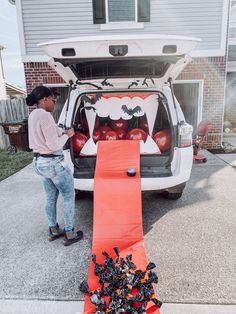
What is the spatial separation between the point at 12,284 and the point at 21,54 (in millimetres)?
7010

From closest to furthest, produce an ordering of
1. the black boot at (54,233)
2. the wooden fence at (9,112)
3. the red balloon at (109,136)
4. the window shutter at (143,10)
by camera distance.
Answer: the black boot at (54,233)
the red balloon at (109,136)
the window shutter at (143,10)
the wooden fence at (9,112)

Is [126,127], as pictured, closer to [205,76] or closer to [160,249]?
→ [160,249]

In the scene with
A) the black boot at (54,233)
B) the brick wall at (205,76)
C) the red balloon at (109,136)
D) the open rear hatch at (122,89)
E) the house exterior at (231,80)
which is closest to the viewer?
the open rear hatch at (122,89)

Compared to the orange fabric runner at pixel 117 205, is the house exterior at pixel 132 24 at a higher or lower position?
higher

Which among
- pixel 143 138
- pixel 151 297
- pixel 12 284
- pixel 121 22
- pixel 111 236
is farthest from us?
pixel 121 22

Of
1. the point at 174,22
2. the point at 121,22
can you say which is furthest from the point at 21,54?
the point at 174,22

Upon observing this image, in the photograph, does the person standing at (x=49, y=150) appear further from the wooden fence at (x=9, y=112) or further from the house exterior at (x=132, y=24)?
the wooden fence at (x=9, y=112)

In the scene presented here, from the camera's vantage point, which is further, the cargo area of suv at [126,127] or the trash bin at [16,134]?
the trash bin at [16,134]

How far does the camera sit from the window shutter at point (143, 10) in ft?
25.4

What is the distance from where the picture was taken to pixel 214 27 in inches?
312

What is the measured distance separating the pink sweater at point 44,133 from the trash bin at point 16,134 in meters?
5.84

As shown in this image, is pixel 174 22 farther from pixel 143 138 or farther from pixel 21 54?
pixel 143 138

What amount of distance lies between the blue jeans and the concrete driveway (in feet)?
1.45

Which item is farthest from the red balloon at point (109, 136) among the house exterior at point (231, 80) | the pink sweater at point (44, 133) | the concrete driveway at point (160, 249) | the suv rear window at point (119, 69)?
the house exterior at point (231, 80)
